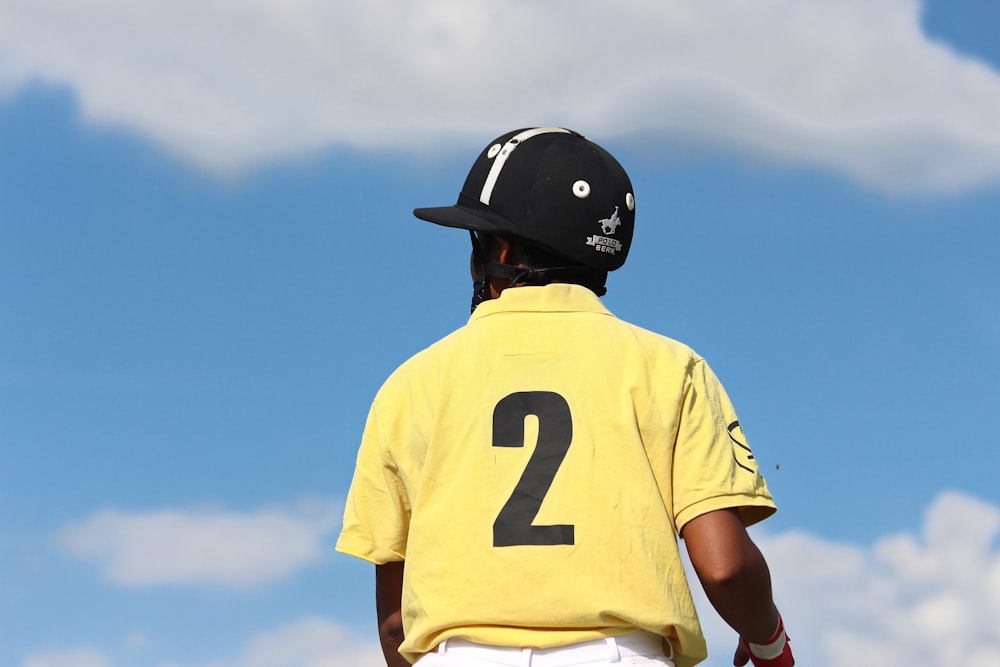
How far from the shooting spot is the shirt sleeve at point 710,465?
5492mm

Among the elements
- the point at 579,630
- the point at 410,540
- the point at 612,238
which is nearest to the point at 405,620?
the point at 410,540

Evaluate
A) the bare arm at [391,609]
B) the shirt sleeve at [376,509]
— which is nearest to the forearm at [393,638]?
the bare arm at [391,609]

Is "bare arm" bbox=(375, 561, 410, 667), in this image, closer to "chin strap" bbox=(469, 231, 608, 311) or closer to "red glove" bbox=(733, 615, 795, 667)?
"chin strap" bbox=(469, 231, 608, 311)

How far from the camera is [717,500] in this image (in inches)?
216

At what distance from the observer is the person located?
5.31m

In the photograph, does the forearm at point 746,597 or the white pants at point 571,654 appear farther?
the forearm at point 746,597

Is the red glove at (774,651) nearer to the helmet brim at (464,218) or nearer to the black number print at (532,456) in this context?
the black number print at (532,456)

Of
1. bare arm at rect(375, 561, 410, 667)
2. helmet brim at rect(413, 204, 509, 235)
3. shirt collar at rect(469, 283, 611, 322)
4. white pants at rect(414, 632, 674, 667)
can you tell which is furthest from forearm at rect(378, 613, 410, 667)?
helmet brim at rect(413, 204, 509, 235)

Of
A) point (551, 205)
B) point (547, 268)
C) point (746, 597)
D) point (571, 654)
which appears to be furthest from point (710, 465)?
point (551, 205)

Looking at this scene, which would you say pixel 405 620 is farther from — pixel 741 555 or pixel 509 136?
pixel 509 136

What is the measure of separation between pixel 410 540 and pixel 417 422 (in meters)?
0.48

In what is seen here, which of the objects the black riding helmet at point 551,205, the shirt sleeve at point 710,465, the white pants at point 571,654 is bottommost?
Result: the white pants at point 571,654

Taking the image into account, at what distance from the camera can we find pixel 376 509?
6.09 metres

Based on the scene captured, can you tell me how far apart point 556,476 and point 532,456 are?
13cm
